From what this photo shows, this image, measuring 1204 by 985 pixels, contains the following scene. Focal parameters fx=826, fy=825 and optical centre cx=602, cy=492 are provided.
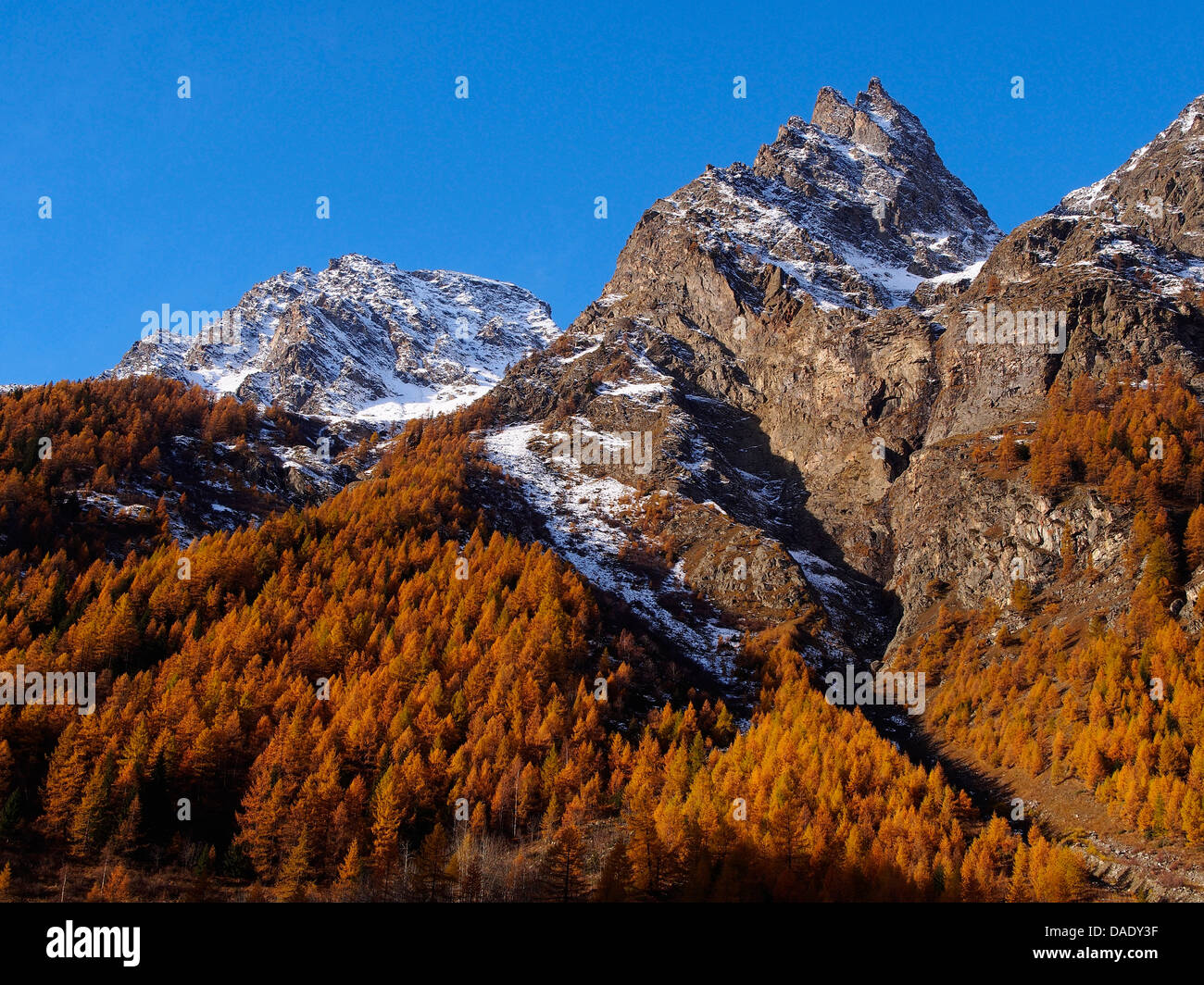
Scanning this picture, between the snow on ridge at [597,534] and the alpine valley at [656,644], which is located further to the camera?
the snow on ridge at [597,534]

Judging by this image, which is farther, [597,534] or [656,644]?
[597,534]

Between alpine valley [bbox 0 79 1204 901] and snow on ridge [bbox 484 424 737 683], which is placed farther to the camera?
snow on ridge [bbox 484 424 737 683]

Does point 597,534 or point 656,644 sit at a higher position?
point 597,534

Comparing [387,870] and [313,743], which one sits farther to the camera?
[313,743]

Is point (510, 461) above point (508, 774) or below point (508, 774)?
above

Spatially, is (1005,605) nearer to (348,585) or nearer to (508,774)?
(508,774)

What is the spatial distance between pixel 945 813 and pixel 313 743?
209 feet

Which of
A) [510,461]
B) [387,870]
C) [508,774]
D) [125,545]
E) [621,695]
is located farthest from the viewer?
[510,461]

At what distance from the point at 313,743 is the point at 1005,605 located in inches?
3874

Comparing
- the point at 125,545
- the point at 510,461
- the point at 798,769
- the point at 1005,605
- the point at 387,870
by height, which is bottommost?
→ the point at 387,870

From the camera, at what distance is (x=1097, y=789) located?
79.2 meters
